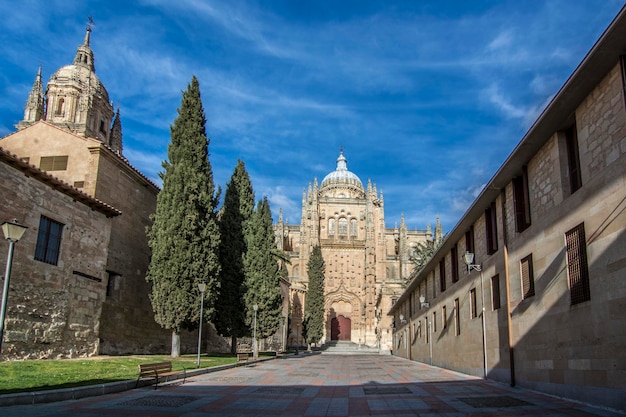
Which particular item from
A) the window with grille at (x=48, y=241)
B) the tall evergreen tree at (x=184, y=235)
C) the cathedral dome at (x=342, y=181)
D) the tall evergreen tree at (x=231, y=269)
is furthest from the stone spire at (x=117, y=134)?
the window with grille at (x=48, y=241)

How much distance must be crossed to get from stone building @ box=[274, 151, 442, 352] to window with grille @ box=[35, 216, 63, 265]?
48677 millimetres

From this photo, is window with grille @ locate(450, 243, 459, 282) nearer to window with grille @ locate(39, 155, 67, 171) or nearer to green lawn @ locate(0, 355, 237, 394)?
green lawn @ locate(0, 355, 237, 394)

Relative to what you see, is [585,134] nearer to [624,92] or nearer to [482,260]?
[624,92]

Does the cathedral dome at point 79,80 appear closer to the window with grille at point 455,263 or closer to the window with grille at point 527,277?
the window with grille at point 455,263

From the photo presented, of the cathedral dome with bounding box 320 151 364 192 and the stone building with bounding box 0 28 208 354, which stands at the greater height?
the cathedral dome with bounding box 320 151 364 192

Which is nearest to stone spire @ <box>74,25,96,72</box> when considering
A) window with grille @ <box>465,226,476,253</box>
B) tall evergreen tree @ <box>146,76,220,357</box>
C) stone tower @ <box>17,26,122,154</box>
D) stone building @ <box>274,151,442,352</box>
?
stone tower @ <box>17,26,122,154</box>

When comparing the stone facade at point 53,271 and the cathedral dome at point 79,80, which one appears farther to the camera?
the cathedral dome at point 79,80

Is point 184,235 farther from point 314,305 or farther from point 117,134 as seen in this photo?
point 117,134

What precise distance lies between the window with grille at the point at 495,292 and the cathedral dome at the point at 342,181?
235 feet

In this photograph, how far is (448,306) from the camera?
73.5 ft

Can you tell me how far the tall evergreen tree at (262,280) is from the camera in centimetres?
3112

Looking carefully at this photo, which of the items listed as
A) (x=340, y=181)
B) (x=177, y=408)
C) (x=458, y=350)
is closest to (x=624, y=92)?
(x=177, y=408)

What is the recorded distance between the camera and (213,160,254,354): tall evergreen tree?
2805 cm

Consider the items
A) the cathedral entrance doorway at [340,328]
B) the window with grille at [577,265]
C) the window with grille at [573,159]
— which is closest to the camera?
the window with grille at [577,265]
